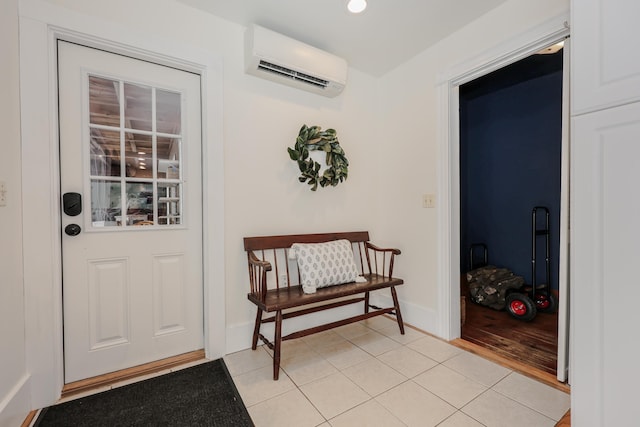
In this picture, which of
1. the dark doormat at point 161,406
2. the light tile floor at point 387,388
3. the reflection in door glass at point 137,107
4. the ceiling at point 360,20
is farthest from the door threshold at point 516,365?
the reflection in door glass at point 137,107

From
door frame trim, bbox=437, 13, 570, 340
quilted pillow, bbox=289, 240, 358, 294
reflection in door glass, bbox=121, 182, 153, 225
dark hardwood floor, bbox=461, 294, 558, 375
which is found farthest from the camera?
door frame trim, bbox=437, 13, 570, 340

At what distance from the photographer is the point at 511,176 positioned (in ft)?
11.2

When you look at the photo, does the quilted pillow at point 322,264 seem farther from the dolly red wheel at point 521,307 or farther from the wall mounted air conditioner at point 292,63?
the dolly red wheel at point 521,307

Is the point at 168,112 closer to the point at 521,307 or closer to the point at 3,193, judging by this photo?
the point at 3,193

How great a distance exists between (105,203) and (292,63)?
1.61 metres

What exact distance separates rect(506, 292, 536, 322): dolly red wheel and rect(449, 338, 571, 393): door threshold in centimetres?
78

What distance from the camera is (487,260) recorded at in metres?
3.71

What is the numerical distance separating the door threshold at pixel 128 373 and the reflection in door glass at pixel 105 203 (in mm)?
936

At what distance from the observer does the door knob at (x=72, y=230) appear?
1.62m

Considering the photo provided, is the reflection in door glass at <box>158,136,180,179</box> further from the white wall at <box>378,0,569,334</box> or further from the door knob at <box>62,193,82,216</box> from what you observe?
the white wall at <box>378,0,569,334</box>

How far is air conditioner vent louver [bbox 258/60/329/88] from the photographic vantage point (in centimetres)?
209

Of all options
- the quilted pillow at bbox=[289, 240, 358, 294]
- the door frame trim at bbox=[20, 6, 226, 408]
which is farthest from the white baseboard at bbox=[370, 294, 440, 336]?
the door frame trim at bbox=[20, 6, 226, 408]
